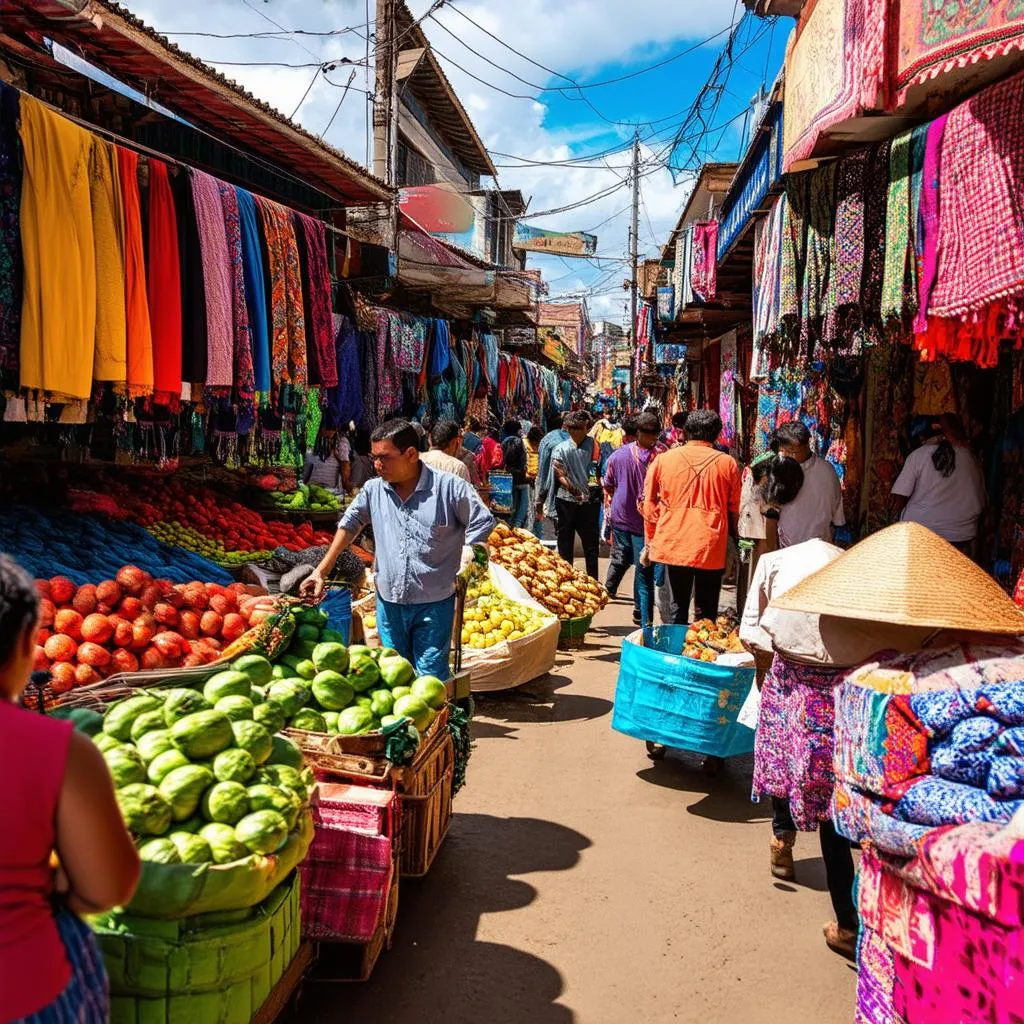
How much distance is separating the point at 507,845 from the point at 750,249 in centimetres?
607

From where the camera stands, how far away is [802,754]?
365 centimetres

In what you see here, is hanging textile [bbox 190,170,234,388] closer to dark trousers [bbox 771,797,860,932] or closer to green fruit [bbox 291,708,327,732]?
green fruit [bbox 291,708,327,732]

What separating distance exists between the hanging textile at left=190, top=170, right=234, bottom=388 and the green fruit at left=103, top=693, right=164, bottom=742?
3.24 m

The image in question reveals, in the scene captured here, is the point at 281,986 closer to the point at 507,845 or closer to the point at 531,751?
the point at 507,845

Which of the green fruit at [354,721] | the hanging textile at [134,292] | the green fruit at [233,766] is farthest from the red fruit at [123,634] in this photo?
the green fruit at [233,766]

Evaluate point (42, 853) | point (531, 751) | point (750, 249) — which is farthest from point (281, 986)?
point (750, 249)

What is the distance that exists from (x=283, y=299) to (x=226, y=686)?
4.02 metres

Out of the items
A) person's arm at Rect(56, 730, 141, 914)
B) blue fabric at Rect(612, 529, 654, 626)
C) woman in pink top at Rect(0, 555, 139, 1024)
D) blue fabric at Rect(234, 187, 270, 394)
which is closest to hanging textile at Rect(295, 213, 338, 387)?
blue fabric at Rect(234, 187, 270, 394)

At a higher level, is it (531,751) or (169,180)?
(169,180)

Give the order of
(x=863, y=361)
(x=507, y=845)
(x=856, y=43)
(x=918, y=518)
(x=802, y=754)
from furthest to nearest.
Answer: (x=863, y=361), (x=918, y=518), (x=507, y=845), (x=856, y=43), (x=802, y=754)

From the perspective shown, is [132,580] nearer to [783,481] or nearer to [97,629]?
[97,629]

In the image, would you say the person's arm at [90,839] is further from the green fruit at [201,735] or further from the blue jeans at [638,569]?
the blue jeans at [638,569]

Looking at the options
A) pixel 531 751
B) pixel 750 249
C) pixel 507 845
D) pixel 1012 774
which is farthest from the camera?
pixel 750 249

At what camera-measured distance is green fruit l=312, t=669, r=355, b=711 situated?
12.9ft
